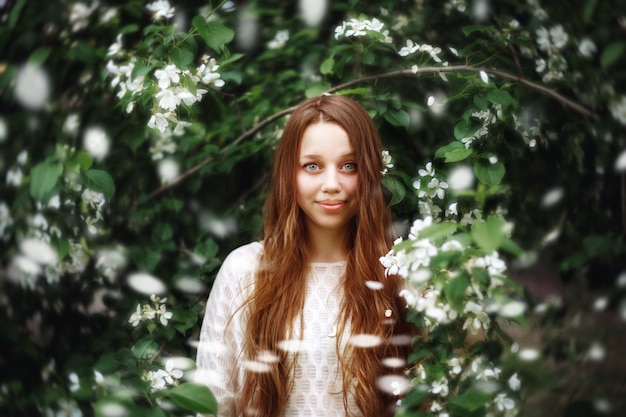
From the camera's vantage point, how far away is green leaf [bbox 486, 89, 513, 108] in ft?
5.00

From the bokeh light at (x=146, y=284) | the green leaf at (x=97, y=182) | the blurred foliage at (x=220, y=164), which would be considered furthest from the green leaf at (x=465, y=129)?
the bokeh light at (x=146, y=284)

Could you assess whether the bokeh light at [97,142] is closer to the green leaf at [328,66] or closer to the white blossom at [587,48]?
the green leaf at [328,66]

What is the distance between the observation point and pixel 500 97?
60.1 inches

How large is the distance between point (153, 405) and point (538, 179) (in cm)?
113

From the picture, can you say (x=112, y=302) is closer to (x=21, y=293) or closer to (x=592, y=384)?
(x=21, y=293)

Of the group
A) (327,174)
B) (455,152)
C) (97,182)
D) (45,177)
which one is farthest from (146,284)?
(455,152)

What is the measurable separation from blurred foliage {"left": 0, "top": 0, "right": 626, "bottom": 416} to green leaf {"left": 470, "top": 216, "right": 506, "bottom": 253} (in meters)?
0.15

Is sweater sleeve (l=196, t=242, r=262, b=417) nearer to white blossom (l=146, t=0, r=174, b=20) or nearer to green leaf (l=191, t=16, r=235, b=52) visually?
green leaf (l=191, t=16, r=235, b=52)

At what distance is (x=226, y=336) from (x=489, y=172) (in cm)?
65

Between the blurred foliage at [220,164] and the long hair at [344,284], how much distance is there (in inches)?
4.6

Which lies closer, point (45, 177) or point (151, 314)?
point (45, 177)

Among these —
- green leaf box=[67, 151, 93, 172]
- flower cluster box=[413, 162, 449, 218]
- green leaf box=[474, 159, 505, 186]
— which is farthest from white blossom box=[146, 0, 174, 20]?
green leaf box=[474, 159, 505, 186]

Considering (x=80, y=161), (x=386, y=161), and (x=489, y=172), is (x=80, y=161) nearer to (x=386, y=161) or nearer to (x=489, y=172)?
(x=386, y=161)

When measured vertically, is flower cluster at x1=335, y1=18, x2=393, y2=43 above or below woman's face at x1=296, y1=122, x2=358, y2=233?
above
